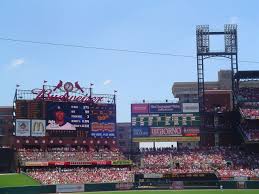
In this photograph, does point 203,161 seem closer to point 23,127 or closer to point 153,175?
point 153,175

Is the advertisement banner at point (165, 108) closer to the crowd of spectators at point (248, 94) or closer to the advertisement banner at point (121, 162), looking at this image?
the advertisement banner at point (121, 162)

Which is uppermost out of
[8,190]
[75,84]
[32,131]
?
[75,84]

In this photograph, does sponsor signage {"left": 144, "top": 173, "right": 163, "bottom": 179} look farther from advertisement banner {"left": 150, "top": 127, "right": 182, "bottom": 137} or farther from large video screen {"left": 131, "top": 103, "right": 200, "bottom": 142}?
advertisement banner {"left": 150, "top": 127, "right": 182, "bottom": 137}

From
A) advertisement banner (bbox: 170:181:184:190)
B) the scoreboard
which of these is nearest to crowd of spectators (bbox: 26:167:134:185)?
advertisement banner (bbox: 170:181:184:190)

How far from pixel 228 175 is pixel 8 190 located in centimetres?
2696

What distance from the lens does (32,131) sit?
63.9 meters

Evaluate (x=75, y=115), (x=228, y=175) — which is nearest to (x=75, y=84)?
(x=75, y=115)

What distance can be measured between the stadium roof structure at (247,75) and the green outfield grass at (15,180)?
109 feet

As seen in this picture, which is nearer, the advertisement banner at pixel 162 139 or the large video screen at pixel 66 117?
→ the large video screen at pixel 66 117

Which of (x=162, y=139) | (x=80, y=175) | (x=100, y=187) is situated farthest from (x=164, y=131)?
(x=100, y=187)

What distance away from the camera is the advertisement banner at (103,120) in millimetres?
67875

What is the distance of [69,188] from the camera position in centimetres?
5653

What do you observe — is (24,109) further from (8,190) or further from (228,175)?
(228,175)

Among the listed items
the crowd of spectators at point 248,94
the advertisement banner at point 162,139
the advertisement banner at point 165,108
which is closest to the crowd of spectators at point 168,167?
the advertisement banner at point 162,139
